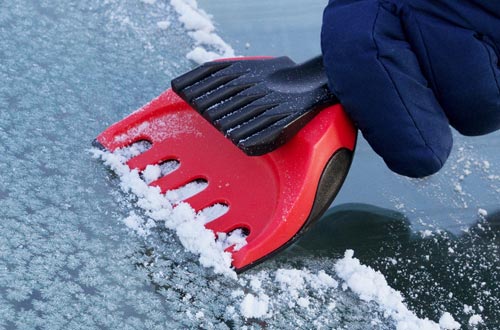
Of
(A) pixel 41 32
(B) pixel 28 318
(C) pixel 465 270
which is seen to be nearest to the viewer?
(B) pixel 28 318

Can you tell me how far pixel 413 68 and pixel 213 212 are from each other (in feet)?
1.31

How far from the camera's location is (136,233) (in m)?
1.45

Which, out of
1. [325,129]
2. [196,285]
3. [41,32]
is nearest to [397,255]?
[325,129]

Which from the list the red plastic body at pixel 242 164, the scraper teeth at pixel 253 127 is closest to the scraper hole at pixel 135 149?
the red plastic body at pixel 242 164

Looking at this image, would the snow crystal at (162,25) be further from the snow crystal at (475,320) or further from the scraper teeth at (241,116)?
the snow crystal at (475,320)

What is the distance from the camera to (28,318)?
1271mm

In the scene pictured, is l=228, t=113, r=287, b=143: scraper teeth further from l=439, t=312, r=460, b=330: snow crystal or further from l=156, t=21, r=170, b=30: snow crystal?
l=156, t=21, r=170, b=30: snow crystal

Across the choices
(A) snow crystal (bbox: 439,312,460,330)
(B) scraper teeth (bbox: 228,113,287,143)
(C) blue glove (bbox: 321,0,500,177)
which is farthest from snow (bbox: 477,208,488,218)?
(B) scraper teeth (bbox: 228,113,287,143)

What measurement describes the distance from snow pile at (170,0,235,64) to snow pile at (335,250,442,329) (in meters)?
0.64

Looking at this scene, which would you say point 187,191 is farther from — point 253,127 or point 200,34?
point 200,34

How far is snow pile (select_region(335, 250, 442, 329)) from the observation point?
137cm

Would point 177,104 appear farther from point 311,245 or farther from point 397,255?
point 397,255

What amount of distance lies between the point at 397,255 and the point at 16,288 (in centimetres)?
62

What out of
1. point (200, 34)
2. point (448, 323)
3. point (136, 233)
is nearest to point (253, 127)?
point (136, 233)
